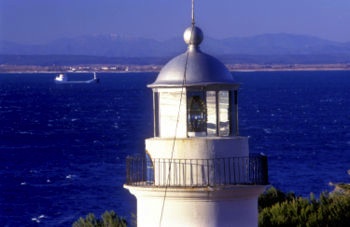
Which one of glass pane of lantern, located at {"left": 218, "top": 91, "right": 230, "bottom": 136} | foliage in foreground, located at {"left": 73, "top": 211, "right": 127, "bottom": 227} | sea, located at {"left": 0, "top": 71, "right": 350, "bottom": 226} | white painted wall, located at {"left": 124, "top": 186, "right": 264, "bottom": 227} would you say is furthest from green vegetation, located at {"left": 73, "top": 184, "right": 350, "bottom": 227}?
white painted wall, located at {"left": 124, "top": 186, "right": 264, "bottom": 227}

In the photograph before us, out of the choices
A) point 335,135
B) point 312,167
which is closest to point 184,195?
point 312,167

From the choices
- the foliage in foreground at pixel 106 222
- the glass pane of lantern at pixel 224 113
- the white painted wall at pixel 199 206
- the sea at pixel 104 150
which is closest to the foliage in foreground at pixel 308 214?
the sea at pixel 104 150

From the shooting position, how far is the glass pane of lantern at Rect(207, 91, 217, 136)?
380 inches

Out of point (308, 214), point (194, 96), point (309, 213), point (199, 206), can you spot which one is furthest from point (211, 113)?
point (309, 213)

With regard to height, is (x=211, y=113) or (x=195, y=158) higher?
(x=211, y=113)

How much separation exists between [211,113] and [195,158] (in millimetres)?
504

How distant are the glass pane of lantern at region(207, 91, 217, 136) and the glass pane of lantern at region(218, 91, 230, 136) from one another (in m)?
0.05

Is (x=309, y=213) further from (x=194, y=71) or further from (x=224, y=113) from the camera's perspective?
(x=194, y=71)

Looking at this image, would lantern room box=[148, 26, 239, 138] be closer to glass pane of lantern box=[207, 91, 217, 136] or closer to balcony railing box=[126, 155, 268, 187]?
glass pane of lantern box=[207, 91, 217, 136]

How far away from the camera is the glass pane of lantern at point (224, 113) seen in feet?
31.9

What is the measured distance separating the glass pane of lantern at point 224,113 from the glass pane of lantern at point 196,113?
150 mm

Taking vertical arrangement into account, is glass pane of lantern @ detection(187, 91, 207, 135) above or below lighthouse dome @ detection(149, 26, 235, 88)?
below

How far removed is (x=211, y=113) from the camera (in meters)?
9.78

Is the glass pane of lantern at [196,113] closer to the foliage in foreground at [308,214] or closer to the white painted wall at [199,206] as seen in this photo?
the white painted wall at [199,206]
